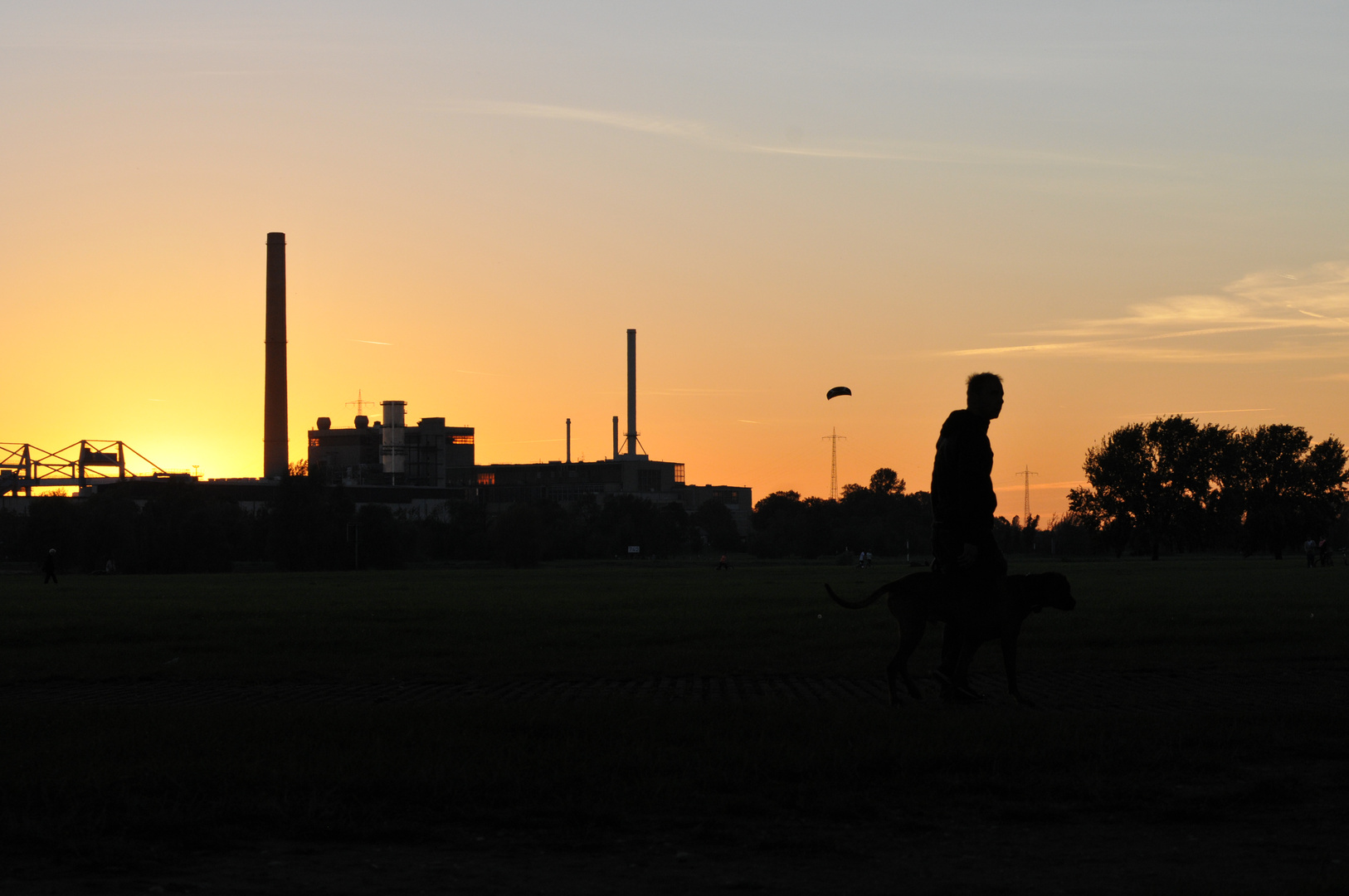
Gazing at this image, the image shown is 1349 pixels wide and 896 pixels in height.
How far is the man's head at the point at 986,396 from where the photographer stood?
11023 mm

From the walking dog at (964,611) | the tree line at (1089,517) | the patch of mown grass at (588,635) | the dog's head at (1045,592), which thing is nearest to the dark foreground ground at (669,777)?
the patch of mown grass at (588,635)

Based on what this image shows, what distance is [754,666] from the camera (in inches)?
604

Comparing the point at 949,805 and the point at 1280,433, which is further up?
the point at 1280,433

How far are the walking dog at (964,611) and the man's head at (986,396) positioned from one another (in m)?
1.32

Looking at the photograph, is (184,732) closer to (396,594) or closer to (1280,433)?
(396,594)

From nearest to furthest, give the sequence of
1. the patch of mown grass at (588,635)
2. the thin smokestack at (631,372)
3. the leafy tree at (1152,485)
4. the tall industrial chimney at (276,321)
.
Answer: the patch of mown grass at (588,635) < the leafy tree at (1152,485) < the tall industrial chimney at (276,321) < the thin smokestack at (631,372)

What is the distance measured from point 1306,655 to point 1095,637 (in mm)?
3038

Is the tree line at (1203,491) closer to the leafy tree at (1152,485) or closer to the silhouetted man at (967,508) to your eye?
the leafy tree at (1152,485)

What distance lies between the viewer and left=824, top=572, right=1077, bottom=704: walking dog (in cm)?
1080

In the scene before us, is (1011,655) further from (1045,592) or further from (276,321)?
(276,321)

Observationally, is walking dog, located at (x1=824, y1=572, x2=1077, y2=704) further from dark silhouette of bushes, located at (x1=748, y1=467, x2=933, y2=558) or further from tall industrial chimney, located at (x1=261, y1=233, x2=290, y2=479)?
dark silhouette of bushes, located at (x1=748, y1=467, x2=933, y2=558)

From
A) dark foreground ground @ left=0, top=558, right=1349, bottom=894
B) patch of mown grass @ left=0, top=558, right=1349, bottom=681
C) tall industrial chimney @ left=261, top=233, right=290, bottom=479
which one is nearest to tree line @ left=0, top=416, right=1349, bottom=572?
tall industrial chimney @ left=261, top=233, right=290, bottom=479

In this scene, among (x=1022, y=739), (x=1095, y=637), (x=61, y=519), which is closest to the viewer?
(x=1022, y=739)

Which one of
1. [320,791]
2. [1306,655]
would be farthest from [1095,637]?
[320,791]
